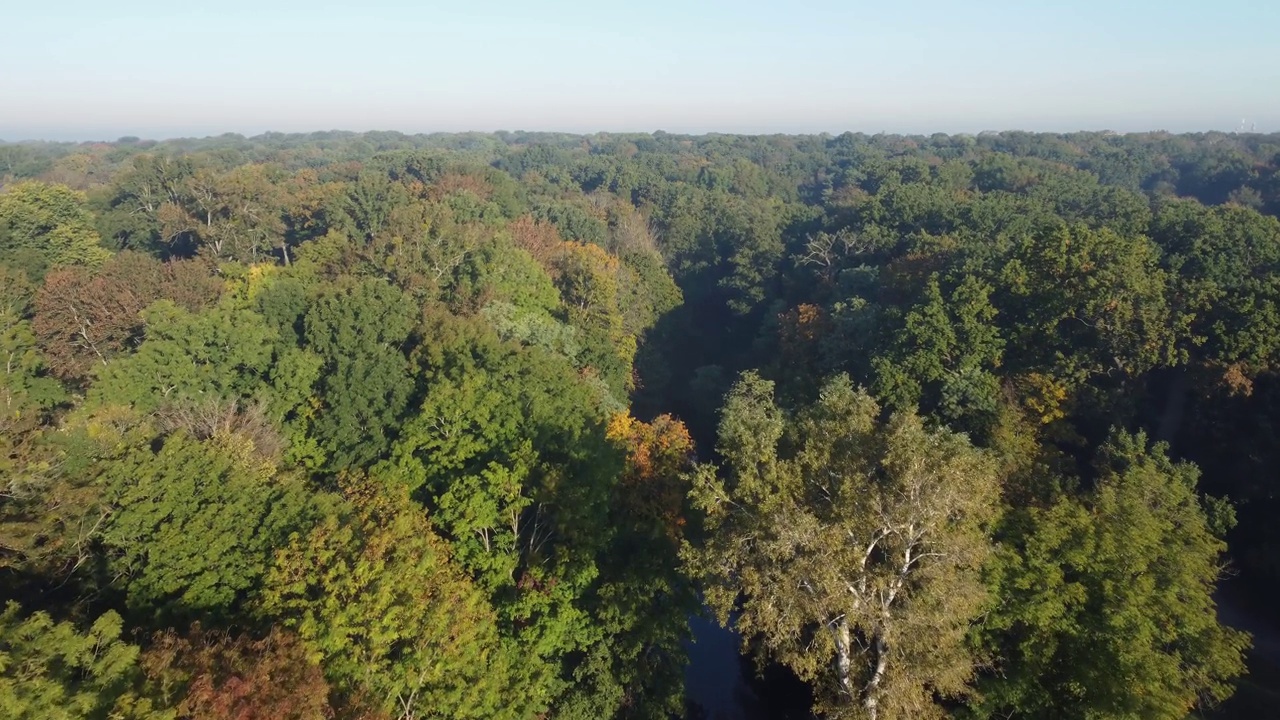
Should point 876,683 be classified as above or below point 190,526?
below

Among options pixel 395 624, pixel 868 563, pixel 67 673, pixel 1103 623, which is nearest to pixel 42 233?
pixel 67 673

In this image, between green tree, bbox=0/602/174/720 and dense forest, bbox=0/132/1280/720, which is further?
dense forest, bbox=0/132/1280/720

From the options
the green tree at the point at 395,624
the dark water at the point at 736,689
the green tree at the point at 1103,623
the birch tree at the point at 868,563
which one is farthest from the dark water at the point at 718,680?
the green tree at the point at 1103,623

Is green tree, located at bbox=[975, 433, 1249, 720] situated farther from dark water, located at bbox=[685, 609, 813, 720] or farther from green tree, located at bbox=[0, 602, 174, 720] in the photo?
green tree, located at bbox=[0, 602, 174, 720]

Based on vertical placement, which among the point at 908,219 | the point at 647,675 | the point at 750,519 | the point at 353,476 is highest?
the point at 908,219

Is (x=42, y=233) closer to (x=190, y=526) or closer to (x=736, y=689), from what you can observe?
(x=190, y=526)

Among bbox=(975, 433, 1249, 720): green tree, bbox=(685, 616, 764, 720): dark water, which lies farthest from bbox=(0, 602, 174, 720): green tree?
bbox=(975, 433, 1249, 720): green tree

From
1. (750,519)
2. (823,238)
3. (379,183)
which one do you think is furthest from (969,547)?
(379,183)

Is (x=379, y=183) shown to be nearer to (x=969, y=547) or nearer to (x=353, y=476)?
(x=353, y=476)
